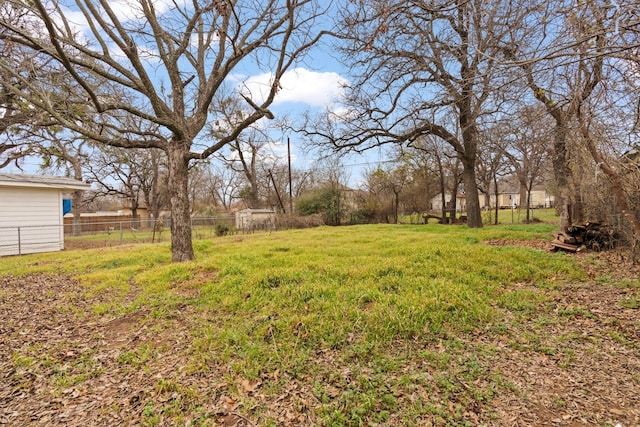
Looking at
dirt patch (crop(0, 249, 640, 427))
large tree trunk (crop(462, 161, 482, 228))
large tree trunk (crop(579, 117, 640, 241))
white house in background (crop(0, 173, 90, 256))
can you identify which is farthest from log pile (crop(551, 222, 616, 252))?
white house in background (crop(0, 173, 90, 256))

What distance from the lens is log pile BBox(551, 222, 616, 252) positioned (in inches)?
233

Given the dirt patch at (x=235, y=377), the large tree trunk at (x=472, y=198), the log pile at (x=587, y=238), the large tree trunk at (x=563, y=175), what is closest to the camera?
the dirt patch at (x=235, y=377)

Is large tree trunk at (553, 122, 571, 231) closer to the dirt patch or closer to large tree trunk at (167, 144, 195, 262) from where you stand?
the dirt patch

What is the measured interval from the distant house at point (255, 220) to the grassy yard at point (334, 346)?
1138cm

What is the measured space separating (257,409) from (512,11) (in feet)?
17.2

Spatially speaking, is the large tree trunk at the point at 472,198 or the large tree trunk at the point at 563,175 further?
the large tree trunk at the point at 472,198

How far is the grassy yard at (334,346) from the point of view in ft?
6.93

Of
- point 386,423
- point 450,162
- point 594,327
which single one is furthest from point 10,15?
point 450,162

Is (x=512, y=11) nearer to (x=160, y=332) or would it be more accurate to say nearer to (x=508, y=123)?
(x=508, y=123)

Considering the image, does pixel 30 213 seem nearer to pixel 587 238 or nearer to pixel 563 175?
pixel 587 238

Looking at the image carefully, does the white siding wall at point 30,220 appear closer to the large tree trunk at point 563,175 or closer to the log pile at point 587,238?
the log pile at point 587,238

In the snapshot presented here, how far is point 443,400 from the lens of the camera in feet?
6.94

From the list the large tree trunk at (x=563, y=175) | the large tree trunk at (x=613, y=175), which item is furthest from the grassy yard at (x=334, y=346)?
the large tree trunk at (x=563, y=175)

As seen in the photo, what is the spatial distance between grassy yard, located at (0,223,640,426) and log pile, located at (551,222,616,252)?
0.94 metres
